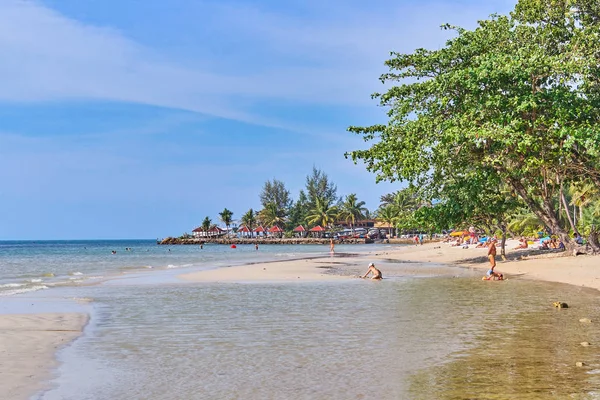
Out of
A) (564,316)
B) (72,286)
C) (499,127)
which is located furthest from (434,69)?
(72,286)

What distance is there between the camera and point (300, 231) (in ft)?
481

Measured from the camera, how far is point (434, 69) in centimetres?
3119

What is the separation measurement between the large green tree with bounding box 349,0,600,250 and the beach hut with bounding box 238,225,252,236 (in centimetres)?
12327

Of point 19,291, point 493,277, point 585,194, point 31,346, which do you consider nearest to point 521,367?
point 31,346

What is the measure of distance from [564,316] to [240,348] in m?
8.36

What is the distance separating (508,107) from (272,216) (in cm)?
12276

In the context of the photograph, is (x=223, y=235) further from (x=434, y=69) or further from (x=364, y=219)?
(x=434, y=69)

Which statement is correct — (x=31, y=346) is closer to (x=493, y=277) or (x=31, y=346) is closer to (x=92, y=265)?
(x=493, y=277)

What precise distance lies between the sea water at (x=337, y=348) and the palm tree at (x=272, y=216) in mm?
126560

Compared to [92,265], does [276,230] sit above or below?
above

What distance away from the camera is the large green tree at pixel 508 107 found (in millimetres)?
25625

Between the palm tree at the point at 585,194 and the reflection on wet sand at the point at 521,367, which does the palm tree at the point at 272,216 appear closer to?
the palm tree at the point at 585,194

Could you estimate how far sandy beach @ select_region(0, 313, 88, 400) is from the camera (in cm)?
896

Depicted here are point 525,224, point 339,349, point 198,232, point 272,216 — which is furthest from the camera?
point 198,232
